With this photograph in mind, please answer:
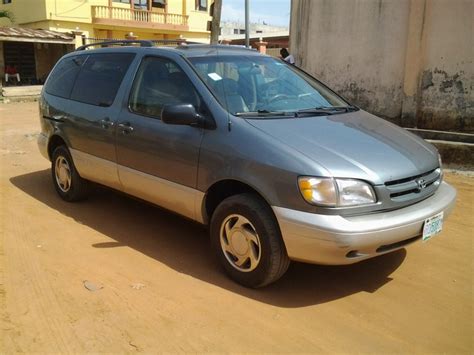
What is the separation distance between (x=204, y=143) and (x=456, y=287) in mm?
2206

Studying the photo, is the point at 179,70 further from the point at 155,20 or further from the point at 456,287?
the point at 155,20

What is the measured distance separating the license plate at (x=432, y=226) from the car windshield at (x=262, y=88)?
1.23 m

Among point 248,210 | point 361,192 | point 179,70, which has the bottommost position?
point 248,210

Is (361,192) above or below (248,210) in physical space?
above

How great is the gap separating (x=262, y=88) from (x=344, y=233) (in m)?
1.66

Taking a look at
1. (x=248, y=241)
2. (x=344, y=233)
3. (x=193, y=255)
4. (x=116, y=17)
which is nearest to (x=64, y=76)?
(x=193, y=255)

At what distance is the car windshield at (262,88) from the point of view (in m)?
3.99

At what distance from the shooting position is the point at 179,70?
4.25 m

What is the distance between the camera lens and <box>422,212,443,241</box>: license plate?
3.49 metres

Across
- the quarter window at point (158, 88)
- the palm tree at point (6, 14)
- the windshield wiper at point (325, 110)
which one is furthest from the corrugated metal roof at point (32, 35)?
the windshield wiper at point (325, 110)

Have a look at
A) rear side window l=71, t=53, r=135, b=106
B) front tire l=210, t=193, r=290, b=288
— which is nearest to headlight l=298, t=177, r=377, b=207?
front tire l=210, t=193, r=290, b=288

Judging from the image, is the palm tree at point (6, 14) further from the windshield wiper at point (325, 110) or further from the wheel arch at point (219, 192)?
the wheel arch at point (219, 192)

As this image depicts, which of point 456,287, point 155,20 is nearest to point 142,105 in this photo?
point 456,287

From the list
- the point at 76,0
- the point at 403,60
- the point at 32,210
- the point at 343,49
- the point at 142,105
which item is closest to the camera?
the point at 142,105
